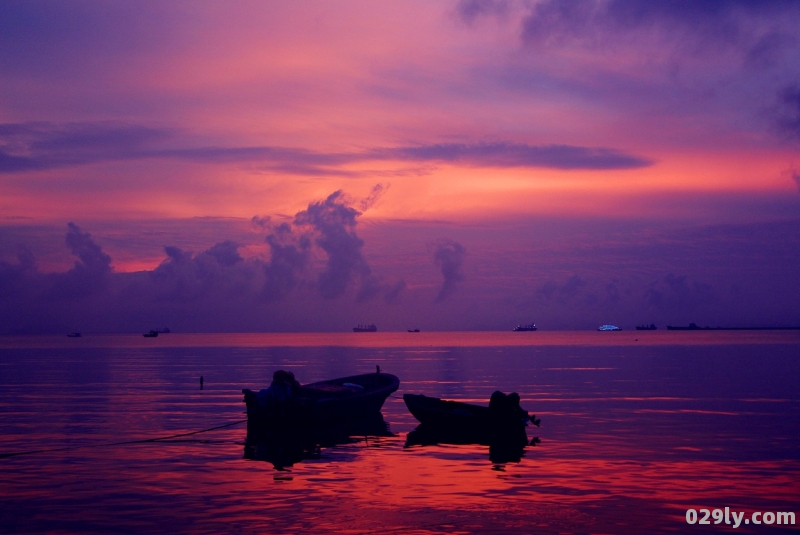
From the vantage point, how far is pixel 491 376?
72.7 meters

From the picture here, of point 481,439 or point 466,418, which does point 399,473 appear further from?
point 466,418

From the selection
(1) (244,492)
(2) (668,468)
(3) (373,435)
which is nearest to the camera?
(1) (244,492)

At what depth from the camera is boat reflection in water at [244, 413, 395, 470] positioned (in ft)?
99.3

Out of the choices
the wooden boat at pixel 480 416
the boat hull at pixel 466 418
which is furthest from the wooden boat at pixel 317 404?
the wooden boat at pixel 480 416

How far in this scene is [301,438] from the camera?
3528cm

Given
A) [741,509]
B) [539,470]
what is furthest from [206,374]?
[741,509]

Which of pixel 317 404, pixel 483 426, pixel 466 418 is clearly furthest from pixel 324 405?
pixel 483 426

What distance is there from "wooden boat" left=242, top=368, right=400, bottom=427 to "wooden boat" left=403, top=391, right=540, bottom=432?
379 cm

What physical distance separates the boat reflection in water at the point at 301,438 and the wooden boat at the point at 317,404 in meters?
0.31

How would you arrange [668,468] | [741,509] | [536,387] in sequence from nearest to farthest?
[741,509] < [668,468] < [536,387]

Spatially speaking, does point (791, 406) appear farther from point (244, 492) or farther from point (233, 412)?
point (244, 492)

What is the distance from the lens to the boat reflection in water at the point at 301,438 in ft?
99.3

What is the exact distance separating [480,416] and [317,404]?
7.85 m

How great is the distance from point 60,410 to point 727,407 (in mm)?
37316
